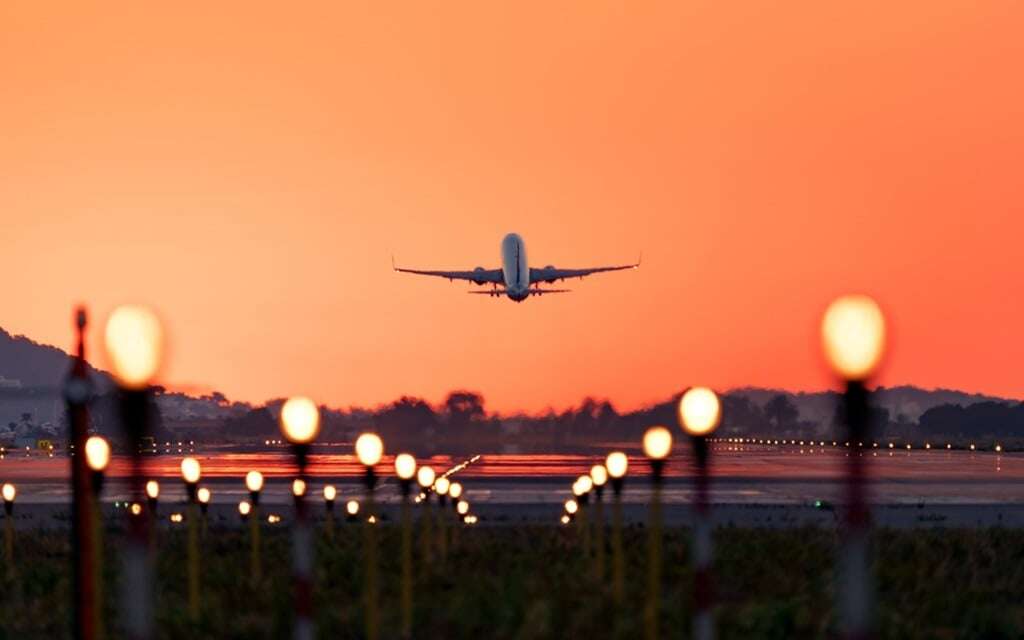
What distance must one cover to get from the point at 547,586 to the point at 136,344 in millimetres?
16727

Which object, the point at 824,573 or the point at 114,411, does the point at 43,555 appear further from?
the point at 114,411

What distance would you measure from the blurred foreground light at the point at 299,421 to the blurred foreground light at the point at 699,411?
376 centimetres

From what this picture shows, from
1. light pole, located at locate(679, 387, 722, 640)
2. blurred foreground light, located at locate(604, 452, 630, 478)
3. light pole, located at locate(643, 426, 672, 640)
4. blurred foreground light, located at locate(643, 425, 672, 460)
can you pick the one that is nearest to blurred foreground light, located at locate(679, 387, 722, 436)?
light pole, located at locate(679, 387, 722, 640)

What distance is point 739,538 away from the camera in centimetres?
4441

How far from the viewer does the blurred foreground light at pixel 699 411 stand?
16.9 metres

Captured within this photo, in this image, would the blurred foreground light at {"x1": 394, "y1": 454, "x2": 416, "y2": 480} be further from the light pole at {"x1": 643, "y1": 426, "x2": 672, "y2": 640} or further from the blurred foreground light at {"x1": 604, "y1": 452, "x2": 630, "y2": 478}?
the light pole at {"x1": 643, "y1": 426, "x2": 672, "y2": 640}

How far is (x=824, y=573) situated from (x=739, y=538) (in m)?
8.31

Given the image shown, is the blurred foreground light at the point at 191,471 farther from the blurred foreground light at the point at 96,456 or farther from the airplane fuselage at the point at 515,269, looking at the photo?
the airplane fuselage at the point at 515,269

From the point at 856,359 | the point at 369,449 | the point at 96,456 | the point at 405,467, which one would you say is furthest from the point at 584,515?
the point at 856,359

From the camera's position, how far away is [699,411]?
669 inches

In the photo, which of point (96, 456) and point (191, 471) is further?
point (191, 471)

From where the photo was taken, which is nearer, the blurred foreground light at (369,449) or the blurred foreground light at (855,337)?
the blurred foreground light at (855,337)

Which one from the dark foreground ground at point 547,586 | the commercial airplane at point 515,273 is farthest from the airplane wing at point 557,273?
the dark foreground ground at point 547,586

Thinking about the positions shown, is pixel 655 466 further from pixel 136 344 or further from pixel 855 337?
pixel 855 337
